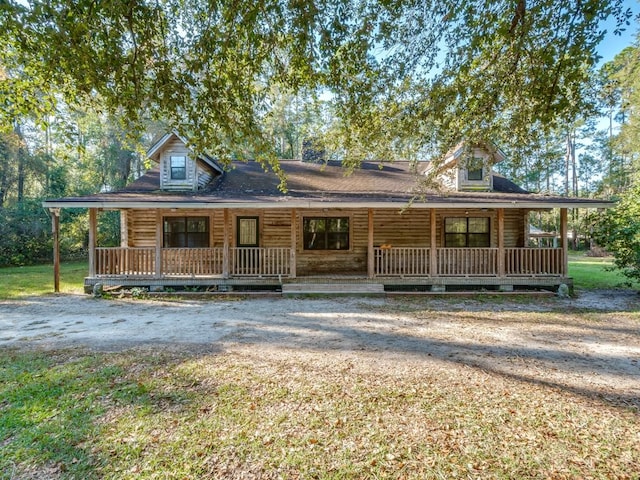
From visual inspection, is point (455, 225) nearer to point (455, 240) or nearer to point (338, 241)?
point (455, 240)

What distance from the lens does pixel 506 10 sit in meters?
5.03

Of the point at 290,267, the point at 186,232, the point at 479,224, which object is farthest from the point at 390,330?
the point at 186,232

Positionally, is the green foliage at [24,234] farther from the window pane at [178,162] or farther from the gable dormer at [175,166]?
the window pane at [178,162]

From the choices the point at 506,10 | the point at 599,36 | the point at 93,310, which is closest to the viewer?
the point at 599,36

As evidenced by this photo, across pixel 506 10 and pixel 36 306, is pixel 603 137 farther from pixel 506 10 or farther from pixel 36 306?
pixel 36 306

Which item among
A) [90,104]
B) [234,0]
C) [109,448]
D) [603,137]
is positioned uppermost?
[603,137]

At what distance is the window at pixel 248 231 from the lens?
41.9 ft

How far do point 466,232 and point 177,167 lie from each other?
460 inches

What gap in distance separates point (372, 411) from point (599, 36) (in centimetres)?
599

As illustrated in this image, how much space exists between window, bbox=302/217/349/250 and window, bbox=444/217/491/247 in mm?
4044

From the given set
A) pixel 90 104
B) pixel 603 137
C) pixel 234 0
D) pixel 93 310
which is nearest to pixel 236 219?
pixel 93 310

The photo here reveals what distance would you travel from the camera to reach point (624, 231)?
9.91m

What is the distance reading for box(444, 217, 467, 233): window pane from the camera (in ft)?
41.6

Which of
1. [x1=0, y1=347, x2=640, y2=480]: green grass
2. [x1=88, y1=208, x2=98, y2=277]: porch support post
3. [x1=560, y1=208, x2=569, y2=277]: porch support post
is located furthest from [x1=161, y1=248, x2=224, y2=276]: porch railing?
[x1=560, y1=208, x2=569, y2=277]: porch support post
